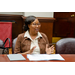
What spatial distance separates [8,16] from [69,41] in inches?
111

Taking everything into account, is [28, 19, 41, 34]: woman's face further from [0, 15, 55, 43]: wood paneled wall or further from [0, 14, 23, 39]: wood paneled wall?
[0, 14, 23, 39]: wood paneled wall

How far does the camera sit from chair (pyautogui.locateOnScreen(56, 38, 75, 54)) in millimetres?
2032

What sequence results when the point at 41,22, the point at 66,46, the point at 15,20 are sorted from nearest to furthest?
the point at 66,46, the point at 41,22, the point at 15,20

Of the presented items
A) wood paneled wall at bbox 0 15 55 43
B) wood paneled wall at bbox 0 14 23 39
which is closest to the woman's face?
wood paneled wall at bbox 0 15 55 43

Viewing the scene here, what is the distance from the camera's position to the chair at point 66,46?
203 cm

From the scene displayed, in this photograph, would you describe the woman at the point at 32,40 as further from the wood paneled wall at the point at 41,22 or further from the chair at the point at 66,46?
the wood paneled wall at the point at 41,22

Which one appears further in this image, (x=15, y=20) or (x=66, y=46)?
(x=15, y=20)

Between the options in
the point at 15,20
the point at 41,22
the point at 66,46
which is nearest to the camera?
the point at 66,46

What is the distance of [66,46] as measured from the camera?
2.06 meters

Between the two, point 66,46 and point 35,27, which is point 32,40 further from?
point 66,46

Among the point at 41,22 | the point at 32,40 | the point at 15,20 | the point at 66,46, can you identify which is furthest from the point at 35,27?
the point at 15,20

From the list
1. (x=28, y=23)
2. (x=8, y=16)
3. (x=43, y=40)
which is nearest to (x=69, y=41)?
(x=43, y=40)
